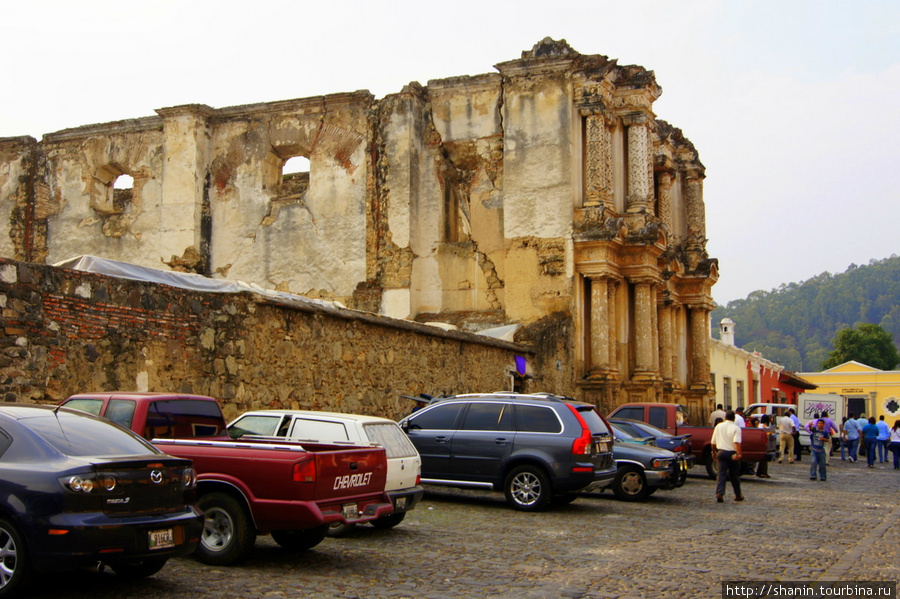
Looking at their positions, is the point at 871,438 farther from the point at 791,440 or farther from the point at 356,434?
the point at 356,434

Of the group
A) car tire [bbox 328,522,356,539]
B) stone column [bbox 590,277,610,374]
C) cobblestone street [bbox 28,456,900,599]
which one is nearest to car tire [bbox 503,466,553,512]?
cobblestone street [bbox 28,456,900,599]

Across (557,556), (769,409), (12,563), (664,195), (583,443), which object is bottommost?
(557,556)

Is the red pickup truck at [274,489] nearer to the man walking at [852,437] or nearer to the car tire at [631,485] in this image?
the car tire at [631,485]

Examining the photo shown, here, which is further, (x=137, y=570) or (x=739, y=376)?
(x=739, y=376)

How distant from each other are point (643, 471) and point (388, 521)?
232 inches

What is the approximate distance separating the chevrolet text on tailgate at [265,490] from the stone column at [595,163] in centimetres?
1912

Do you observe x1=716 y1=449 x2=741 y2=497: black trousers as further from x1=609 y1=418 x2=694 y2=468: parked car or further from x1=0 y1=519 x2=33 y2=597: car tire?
x1=0 y1=519 x2=33 y2=597: car tire

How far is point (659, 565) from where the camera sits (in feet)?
30.4

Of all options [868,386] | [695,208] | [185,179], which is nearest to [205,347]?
[185,179]

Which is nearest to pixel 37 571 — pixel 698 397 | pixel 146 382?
pixel 146 382

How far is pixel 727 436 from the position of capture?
15219 millimetres

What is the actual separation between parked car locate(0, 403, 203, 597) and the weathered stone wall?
13.7 ft

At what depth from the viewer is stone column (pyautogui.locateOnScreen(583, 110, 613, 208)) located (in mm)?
26859

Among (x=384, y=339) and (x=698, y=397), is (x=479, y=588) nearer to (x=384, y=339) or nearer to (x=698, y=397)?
(x=384, y=339)
